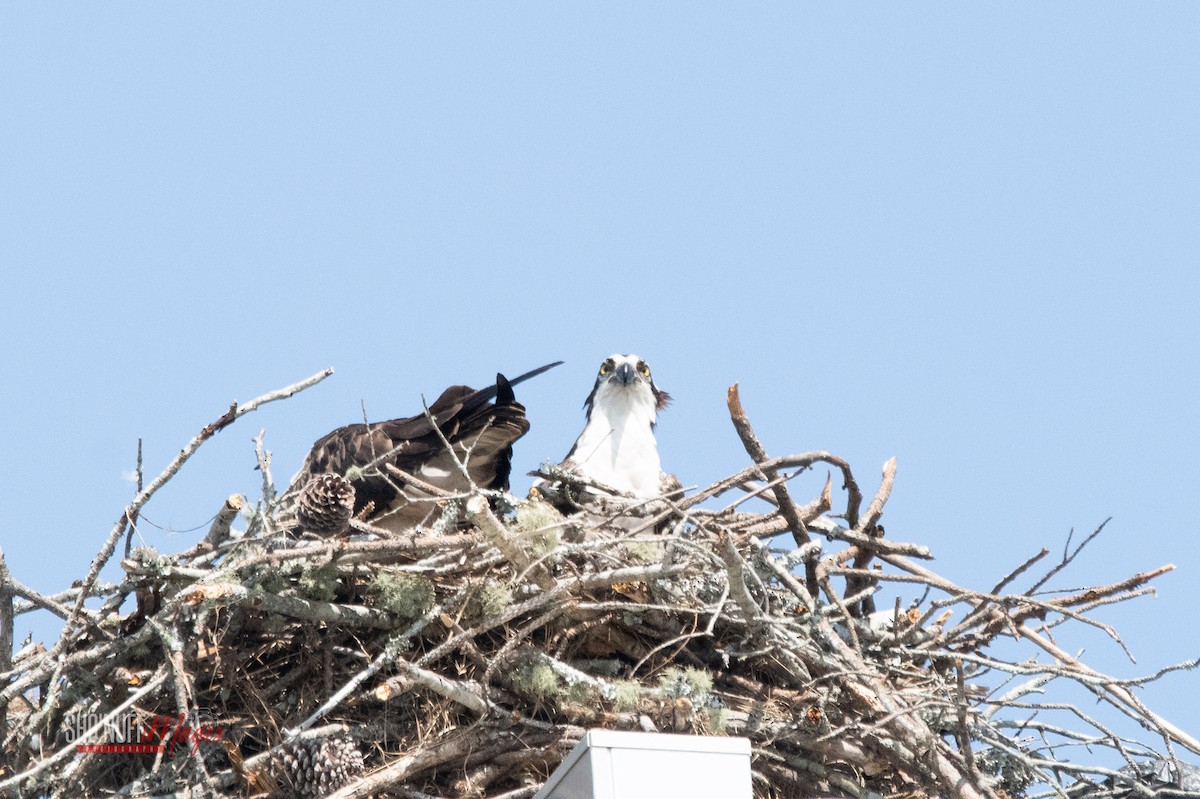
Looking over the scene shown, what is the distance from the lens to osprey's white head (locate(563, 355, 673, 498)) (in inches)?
321

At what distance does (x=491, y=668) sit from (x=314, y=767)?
0.75 meters

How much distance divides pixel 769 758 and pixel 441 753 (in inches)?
50.6

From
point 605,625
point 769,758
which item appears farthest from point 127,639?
point 769,758

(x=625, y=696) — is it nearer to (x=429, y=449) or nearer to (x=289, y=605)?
(x=289, y=605)

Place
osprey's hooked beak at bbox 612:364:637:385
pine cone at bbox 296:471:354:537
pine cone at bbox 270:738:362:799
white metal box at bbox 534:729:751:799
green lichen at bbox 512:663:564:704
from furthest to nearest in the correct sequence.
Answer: osprey's hooked beak at bbox 612:364:637:385
pine cone at bbox 296:471:354:537
green lichen at bbox 512:663:564:704
pine cone at bbox 270:738:362:799
white metal box at bbox 534:729:751:799

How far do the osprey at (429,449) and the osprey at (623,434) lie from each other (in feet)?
1.64

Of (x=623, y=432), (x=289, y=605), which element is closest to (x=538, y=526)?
(x=289, y=605)

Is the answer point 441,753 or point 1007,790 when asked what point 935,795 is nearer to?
point 1007,790

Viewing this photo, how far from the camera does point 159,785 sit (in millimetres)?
5637

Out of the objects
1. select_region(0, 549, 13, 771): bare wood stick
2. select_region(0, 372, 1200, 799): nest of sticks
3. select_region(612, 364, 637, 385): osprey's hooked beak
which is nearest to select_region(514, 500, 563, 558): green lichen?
select_region(0, 372, 1200, 799): nest of sticks

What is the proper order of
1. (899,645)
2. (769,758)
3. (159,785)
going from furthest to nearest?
(899,645)
(769,758)
(159,785)

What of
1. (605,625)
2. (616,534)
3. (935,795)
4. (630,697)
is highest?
(616,534)

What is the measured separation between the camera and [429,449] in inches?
282

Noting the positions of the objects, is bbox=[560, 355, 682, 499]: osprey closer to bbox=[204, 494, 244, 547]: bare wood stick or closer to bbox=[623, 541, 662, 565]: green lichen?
bbox=[623, 541, 662, 565]: green lichen
